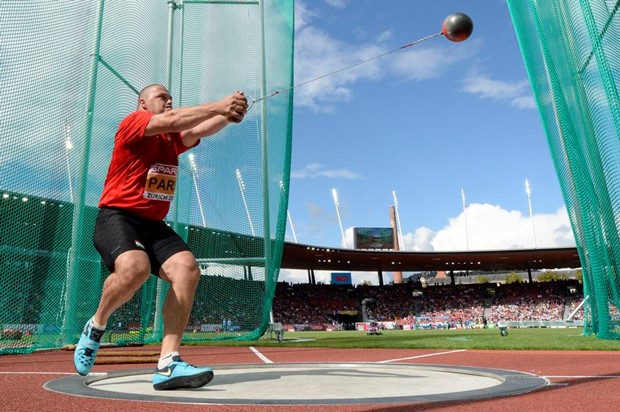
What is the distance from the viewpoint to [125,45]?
8.10m

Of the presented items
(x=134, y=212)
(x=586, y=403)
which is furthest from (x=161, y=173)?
(x=586, y=403)

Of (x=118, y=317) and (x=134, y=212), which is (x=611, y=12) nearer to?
(x=134, y=212)

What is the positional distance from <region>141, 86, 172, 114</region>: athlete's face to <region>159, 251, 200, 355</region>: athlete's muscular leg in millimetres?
874

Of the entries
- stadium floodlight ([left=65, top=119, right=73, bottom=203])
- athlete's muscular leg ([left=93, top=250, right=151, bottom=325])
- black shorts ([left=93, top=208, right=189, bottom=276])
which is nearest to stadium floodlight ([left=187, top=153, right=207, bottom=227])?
stadium floodlight ([left=65, top=119, right=73, bottom=203])

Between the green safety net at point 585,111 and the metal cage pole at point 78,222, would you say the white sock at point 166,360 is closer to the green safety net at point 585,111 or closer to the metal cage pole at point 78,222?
the metal cage pole at point 78,222

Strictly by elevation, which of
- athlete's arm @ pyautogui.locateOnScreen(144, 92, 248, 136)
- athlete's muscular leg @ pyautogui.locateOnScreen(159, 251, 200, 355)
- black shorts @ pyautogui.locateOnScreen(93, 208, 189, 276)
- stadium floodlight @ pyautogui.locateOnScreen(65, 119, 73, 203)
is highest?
stadium floodlight @ pyautogui.locateOnScreen(65, 119, 73, 203)

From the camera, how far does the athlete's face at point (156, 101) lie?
9.71 feet

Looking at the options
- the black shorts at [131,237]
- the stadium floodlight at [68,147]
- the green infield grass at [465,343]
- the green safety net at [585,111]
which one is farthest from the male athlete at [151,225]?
the green infield grass at [465,343]

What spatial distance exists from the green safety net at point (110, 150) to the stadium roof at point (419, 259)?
24162 mm

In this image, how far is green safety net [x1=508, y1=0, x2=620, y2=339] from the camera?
20.3 ft

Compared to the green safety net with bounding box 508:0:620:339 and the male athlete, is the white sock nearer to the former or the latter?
the male athlete

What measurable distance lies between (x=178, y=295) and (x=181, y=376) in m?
0.42

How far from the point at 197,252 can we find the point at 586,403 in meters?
8.13

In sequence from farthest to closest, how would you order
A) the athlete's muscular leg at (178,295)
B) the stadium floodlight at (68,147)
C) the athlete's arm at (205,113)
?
the stadium floodlight at (68,147), the athlete's muscular leg at (178,295), the athlete's arm at (205,113)
